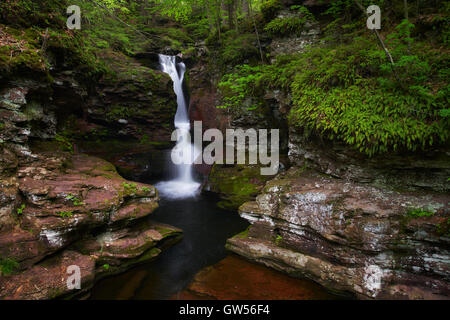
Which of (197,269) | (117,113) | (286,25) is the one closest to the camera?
(197,269)

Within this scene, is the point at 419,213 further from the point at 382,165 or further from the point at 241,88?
the point at 241,88

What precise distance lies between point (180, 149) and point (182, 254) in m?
6.62

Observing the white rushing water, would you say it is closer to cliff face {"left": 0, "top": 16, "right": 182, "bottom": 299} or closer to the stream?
the stream

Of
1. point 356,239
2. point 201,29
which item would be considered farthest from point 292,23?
point 356,239

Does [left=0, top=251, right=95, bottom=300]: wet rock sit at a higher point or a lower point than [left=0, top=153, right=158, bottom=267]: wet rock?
lower

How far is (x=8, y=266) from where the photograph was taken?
359 centimetres

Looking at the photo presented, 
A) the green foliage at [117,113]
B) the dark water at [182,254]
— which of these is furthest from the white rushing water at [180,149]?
the green foliage at [117,113]

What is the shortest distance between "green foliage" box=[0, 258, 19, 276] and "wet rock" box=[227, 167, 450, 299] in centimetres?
436

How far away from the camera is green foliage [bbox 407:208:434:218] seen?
378 centimetres

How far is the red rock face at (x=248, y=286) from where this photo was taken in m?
4.07

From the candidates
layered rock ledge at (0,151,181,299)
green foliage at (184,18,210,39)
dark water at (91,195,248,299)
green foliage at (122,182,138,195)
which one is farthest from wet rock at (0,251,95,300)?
green foliage at (184,18,210,39)

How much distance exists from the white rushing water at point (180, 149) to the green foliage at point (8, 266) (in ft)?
20.3
